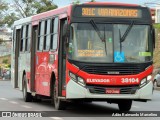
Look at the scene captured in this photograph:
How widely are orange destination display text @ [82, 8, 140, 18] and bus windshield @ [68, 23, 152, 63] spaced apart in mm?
317

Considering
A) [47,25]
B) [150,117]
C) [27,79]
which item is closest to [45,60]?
[47,25]

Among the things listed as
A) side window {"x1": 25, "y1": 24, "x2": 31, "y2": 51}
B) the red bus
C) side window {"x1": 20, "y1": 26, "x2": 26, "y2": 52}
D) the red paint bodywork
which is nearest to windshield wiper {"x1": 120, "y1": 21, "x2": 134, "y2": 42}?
the red bus

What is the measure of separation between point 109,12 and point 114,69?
5.41 ft

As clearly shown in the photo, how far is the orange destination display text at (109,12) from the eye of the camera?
16469 mm

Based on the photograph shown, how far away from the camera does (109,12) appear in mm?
16547

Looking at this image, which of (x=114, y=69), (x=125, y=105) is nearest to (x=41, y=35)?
(x=125, y=105)

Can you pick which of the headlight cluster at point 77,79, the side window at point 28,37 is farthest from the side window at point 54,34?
the side window at point 28,37

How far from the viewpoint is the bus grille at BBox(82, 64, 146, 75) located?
627 inches

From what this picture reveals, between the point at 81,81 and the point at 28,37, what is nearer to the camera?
the point at 81,81

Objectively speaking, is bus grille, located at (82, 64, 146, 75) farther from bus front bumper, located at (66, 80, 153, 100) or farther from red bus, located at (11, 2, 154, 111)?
Result: bus front bumper, located at (66, 80, 153, 100)

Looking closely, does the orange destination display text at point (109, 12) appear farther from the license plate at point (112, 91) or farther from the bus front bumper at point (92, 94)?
the license plate at point (112, 91)

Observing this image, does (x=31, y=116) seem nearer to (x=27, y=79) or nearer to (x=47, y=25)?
(x=47, y=25)

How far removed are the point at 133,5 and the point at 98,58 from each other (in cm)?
196

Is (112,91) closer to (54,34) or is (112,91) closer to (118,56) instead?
(118,56)
